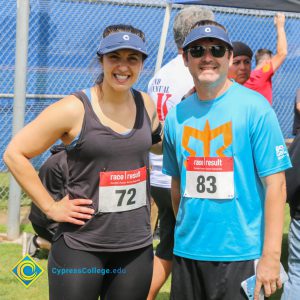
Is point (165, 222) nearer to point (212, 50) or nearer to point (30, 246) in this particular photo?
point (212, 50)

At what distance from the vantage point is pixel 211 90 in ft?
9.23

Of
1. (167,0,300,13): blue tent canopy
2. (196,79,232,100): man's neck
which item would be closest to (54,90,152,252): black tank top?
(196,79,232,100): man's neck

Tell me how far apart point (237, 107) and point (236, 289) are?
2.53ft

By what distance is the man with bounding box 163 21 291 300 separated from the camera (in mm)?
2703

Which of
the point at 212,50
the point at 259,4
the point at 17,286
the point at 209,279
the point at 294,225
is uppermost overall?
the point at 259,4

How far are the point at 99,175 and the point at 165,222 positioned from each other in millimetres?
1446

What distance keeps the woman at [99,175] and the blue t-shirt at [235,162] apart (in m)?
0.24

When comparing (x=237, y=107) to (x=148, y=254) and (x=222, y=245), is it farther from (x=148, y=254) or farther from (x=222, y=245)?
(x=148, y=254)

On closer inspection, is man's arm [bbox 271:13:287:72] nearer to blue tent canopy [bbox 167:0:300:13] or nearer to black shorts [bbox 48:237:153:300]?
blue tent canopy [bbox 167:0:300:13]

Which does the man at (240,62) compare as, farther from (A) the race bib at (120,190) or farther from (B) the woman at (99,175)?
(A) the race bib at (120,190)

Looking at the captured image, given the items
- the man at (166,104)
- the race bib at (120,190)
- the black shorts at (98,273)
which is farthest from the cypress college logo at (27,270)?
the race bib at (120,190)

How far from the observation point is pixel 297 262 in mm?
3656

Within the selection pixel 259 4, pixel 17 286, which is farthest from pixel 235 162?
pixel 259 4

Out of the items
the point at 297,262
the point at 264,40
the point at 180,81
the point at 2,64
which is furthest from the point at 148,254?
the point at 264,40
